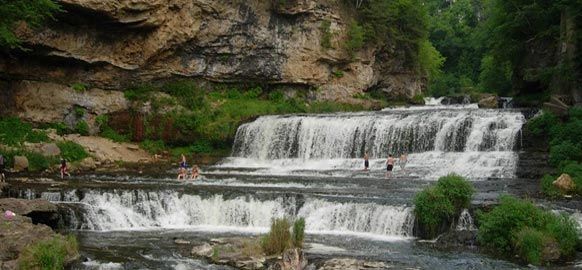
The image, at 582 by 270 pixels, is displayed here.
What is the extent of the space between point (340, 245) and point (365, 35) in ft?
105

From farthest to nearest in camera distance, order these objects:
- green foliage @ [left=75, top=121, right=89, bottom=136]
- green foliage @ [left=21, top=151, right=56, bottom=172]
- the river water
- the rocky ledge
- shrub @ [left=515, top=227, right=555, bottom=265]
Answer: green foliage @ [left=75, top=121, right=89, bottom=136]
green foliage @ [left=21, top=151, right=56, bottom=172]
the river water
shrub @ [left=515, top=227, right=555, bottom=265]
the rocky ledge

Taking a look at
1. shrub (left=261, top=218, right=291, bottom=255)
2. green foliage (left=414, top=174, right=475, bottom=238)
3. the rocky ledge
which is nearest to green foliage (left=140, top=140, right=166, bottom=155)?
the rocky ledge

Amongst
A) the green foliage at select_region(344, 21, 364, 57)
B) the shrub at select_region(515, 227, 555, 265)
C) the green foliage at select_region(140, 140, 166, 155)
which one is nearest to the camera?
the shrub at select_region(515, 227, 555, 265)

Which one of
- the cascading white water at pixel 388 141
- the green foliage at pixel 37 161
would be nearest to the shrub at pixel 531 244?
the cascading white water at pixel 388 141

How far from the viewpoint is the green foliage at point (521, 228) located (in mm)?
15875

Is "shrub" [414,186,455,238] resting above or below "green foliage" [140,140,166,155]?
below

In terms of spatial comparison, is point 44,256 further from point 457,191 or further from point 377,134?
point 377,134

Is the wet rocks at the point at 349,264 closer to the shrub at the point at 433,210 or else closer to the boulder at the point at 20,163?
the shrub at the point at 433,210

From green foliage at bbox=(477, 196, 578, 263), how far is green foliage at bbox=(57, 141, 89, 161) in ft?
75.2

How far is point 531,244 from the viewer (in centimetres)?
1553

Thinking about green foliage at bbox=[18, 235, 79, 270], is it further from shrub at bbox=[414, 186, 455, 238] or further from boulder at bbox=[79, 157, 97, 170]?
boulder at bbox=[79, 157, 97, 170]

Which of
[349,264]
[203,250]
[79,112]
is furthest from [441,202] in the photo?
[79,112]

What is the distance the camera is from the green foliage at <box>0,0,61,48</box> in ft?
93.5

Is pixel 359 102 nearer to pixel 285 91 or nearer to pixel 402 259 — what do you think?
pixel 285 91
